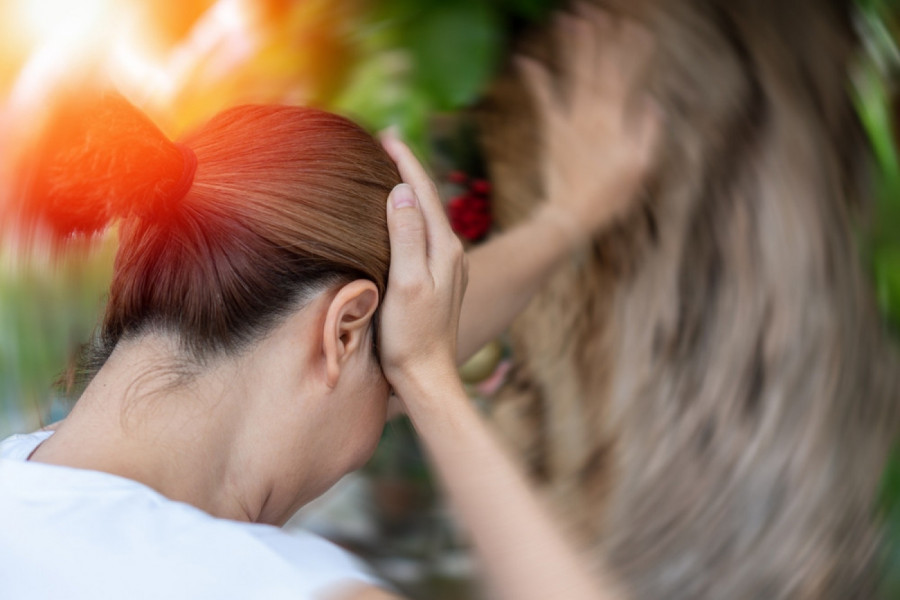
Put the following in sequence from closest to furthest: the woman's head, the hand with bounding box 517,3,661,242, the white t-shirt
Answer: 1. the white t-shirt
2. the woman's head
3. the hand with bounding box 517,3,661,242

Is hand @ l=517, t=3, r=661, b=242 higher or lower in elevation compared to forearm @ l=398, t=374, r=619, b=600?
higher

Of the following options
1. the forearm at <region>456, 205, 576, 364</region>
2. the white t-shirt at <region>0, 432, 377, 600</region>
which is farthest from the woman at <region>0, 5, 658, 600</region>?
the forearm at <region>456, 205, 576, 364</region>

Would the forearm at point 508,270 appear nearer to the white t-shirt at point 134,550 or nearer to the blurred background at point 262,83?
the blurred background at point 262,83

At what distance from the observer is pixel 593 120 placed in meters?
1.11

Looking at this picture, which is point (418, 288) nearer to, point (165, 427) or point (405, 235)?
point (405, 235)

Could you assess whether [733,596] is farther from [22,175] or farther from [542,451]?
[22,175]

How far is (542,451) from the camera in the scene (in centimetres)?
123

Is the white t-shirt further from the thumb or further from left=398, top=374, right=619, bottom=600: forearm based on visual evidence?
the thumb

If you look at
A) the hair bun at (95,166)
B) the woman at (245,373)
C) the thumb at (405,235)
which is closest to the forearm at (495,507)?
the woman at (245,373)

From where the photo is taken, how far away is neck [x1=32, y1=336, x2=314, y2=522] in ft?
2.41

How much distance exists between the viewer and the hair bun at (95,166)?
0.64 m

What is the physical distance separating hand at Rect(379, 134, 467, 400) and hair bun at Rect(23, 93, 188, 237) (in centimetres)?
21

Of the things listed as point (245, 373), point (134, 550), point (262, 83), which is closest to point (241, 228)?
point (245, 373)

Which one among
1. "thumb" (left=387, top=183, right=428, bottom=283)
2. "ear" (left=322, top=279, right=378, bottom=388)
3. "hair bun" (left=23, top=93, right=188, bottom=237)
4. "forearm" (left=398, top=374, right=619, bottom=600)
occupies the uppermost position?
"hair bun" (left=23, top=93, right=188, bottom=237)
